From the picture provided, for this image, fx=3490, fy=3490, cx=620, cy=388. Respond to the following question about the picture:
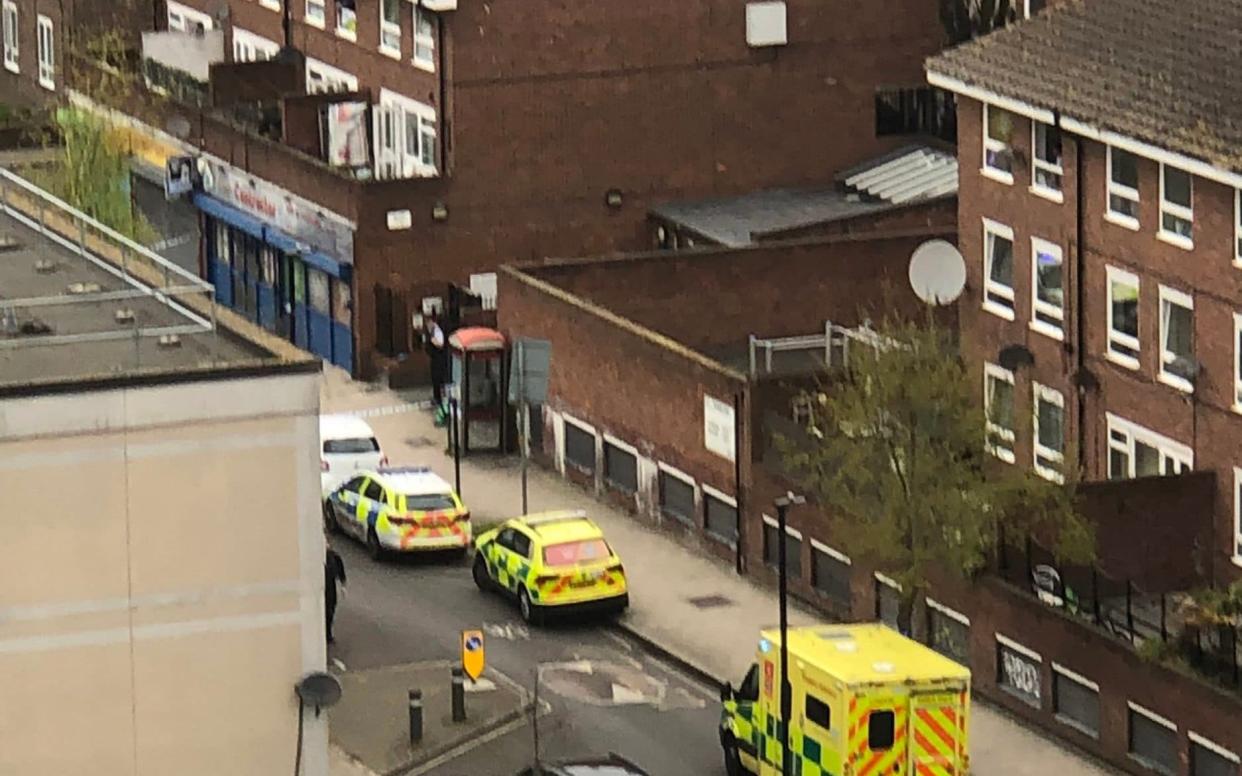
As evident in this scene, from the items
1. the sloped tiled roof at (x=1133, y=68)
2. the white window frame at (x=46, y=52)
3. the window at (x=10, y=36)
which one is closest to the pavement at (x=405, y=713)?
the sloped tiled roof at (x=1133, y=68)

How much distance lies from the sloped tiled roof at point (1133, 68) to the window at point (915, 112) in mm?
12382

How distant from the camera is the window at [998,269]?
4966 cm

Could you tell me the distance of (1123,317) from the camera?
4688 centimetres

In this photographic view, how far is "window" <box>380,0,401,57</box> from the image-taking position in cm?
6338

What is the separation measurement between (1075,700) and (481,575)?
10.1 m

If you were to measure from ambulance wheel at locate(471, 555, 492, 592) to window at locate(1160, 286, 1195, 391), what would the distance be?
376 inches

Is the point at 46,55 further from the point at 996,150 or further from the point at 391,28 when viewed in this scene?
the point at 996,150

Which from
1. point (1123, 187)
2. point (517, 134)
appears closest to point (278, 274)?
point (517, 134)

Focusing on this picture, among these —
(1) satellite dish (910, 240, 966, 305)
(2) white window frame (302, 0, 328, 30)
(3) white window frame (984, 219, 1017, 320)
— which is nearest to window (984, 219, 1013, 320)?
(3) white window frame (984, 219, 1017, 320)

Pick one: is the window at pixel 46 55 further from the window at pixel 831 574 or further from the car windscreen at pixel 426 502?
the window at pixel 831 574


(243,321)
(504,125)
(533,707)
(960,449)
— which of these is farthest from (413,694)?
(504,125)

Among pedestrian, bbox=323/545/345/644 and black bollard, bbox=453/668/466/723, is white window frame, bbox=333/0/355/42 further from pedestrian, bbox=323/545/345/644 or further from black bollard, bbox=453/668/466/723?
black bollard, bbox=453/668/466/723

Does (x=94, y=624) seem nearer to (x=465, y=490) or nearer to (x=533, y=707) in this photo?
(x=533, y=707)

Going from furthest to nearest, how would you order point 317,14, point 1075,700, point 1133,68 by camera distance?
point 317,14 < point 1133,68 < point 1075,700
